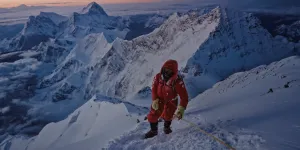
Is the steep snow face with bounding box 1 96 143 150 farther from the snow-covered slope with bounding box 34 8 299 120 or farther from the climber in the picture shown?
the snow-covered slope with bounding box 34 8 299 120

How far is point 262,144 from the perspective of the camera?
6484 millimetres

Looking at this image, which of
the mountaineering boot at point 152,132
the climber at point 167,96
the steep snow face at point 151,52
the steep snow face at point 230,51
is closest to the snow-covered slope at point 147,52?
the steep snow face at point 151,52

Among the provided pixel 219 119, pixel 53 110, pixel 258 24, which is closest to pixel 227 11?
pixel 258 24

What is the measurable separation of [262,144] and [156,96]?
3.42 meters

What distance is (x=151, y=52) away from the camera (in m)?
170

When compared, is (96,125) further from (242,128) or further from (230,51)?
(230,51)

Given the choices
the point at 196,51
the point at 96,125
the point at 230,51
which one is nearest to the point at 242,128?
the point at 96,125

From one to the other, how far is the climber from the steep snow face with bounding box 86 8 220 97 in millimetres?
119673

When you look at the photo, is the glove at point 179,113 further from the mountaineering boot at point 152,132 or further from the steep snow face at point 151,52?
the steep snow face at point 151,52

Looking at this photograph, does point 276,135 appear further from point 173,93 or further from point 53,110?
point 53,110

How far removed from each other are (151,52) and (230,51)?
47394 mm

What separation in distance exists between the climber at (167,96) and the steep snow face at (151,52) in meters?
120

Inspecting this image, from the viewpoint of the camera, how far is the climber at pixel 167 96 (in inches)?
320

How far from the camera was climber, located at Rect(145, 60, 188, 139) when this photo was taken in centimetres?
814
